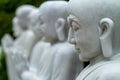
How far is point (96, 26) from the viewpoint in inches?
136

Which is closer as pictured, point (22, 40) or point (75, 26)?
point (75, 26)

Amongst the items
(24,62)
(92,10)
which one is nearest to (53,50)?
(24,62)

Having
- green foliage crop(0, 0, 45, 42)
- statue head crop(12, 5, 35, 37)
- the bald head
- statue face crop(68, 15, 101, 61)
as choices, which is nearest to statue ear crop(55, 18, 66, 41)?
statue face crop(68, 15, 101, 61)

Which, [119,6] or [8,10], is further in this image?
[8,10]

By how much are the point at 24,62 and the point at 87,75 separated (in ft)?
8.00

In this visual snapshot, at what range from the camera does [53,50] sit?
190 inches

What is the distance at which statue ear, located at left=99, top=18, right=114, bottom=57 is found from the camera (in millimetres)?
3373

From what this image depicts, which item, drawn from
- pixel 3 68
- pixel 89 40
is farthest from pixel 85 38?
pixel 3 68

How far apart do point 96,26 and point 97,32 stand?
0.14 feet

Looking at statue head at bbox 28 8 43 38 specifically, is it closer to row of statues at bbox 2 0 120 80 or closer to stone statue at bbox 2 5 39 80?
stone statue at bbox 2 5 39 80

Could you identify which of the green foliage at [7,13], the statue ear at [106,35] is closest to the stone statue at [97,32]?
the statue ear at [106,35]

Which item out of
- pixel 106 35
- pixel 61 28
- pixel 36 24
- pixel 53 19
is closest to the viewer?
pixel 106 35

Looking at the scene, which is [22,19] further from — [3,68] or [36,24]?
[36,24]

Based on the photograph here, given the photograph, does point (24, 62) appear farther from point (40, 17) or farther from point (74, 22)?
point (74, 22)
